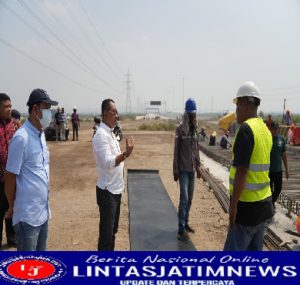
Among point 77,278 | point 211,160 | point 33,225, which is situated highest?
point 33,225

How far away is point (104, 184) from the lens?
12.8 feet

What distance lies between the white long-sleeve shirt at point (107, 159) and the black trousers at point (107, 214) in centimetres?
8

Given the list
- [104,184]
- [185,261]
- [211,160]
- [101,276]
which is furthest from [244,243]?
[211,160]

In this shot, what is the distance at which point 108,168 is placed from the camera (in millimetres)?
3783

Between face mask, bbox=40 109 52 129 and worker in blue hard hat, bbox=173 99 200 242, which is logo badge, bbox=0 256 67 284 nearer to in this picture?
face mask, bbox=40 109 52 129

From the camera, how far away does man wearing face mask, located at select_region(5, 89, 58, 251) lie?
2977 mm

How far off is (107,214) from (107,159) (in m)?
0.70

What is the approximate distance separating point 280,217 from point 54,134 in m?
16.1

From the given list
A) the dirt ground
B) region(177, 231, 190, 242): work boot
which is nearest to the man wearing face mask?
the dirt ground

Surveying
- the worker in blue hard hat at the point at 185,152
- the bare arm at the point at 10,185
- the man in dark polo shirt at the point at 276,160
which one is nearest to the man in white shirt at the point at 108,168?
the bare arm at the point at 10,185

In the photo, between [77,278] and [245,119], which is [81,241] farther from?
[245,119]

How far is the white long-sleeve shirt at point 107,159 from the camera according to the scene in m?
3.78

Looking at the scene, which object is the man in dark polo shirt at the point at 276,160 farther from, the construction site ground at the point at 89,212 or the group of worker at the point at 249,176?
the group of worker at the point at 249,176

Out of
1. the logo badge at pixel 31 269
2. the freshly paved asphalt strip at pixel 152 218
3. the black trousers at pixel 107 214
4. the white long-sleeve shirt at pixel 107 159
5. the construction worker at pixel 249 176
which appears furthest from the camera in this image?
the freshly paved asphalt strip at pixel 152 218
